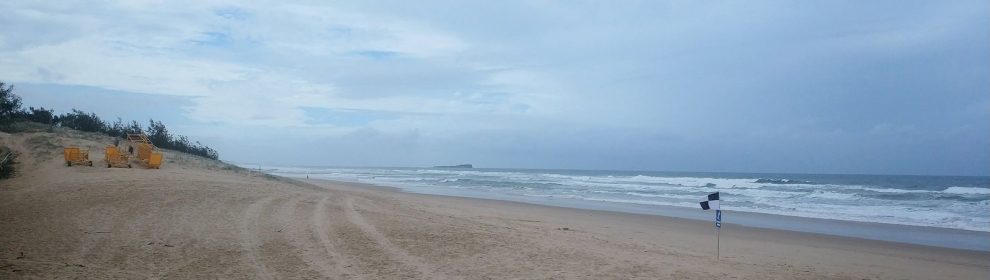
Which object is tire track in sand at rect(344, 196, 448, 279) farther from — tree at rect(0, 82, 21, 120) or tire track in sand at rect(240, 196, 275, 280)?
tree at rect(0, 82, 21, 120)

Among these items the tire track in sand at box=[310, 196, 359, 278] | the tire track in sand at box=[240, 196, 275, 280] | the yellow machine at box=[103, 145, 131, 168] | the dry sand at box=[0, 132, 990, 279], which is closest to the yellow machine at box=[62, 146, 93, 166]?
the yellow machine at box=[103, 145, 131, 168]

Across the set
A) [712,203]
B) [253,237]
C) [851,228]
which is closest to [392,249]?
[253,237]

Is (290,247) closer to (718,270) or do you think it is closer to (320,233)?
(320,233)

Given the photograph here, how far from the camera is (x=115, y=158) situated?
1827cm

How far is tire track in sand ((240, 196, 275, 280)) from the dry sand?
2 cm

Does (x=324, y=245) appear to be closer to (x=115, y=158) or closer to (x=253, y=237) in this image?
(x=253, y=237)

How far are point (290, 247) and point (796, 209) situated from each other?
22.0m

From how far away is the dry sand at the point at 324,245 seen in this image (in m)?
7.61

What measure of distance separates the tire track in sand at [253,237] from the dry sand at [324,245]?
2 cm

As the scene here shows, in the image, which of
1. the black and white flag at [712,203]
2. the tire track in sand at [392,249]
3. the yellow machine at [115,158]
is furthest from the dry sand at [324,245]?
the yellow machine at [115,158]

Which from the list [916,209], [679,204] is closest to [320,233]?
[679,204]

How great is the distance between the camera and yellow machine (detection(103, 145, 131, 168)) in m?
18.0

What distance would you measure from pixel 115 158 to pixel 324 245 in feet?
42.8

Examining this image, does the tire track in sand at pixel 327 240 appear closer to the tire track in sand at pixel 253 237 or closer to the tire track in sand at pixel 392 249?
the tire track in sand at pixel 392 249
